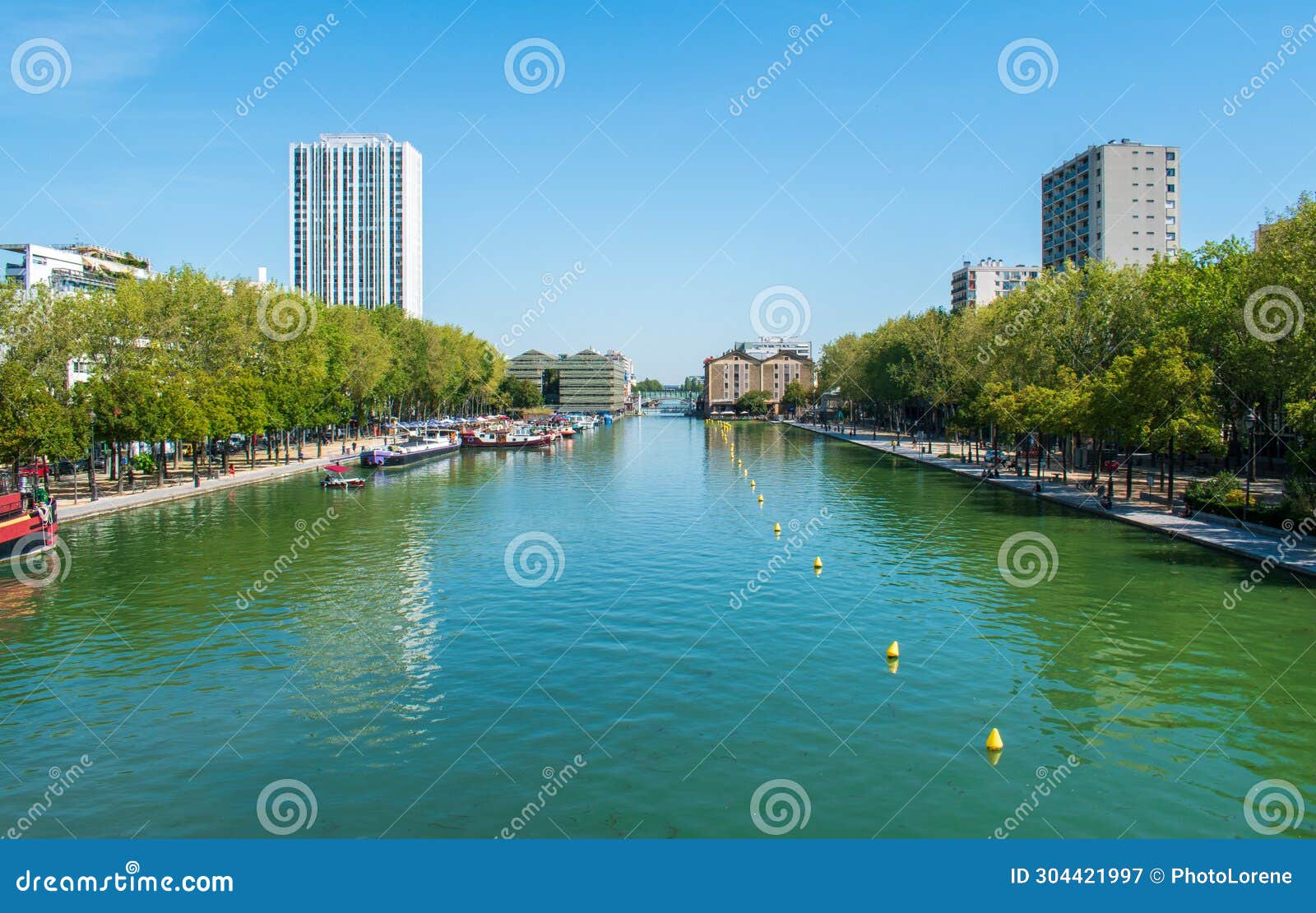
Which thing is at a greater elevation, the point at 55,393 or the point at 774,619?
the point at 55,393

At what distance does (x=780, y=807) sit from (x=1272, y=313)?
36.7 metres

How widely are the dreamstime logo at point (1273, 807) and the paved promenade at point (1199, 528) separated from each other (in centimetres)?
1760

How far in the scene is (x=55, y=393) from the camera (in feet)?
163

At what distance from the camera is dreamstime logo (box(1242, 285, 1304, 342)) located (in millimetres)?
37594

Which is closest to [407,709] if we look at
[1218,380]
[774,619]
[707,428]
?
[774,619]

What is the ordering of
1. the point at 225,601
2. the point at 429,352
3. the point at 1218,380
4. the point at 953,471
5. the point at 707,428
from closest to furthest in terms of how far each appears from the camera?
the point at 225,601, the point at 1218,380, the point at 953,471, the point at 429,352, the point at 707,428

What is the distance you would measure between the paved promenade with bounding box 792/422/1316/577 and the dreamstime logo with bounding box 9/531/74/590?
134ft

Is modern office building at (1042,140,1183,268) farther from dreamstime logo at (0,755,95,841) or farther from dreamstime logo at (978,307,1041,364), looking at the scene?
dreamstime logo at (0,755,95,841)

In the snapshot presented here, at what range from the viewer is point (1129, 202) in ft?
407

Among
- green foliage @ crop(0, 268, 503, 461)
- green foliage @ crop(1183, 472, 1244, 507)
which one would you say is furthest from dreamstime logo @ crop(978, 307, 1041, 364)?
green foliage @ crop(0, 268, 503, 461)

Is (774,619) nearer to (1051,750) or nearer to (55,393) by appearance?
(1051,750)

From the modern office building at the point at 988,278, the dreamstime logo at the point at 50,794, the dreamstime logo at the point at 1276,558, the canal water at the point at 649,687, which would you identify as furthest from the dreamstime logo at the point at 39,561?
the modern office building at the point at 988,278

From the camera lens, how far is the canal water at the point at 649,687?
1457 cm

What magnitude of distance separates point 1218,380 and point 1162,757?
38.6 metres
